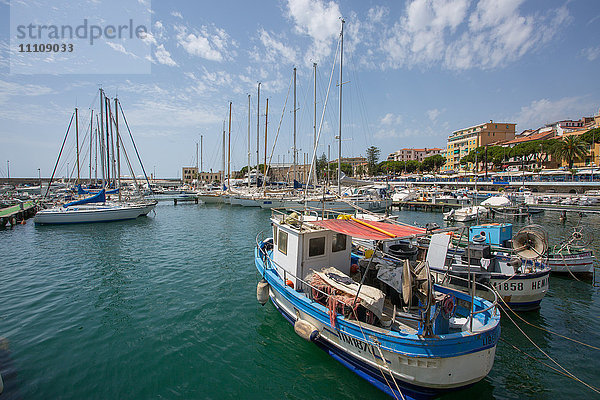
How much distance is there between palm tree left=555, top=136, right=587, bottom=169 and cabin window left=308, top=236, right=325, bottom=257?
81837 millimetres

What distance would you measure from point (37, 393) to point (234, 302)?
6235mm

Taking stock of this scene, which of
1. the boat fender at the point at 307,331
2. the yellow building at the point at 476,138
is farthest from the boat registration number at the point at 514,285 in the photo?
the yellow building at the point at 476,138

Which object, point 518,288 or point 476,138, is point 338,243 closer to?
point 518,288

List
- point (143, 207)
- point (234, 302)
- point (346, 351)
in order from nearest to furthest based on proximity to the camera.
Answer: point (346, 351) < point (234, 302) < point (143, 207)

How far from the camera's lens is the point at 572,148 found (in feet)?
204

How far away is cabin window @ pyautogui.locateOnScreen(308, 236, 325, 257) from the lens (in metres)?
9.35

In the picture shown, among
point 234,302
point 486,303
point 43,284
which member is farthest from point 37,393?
point 486,303

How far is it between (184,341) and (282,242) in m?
4.58

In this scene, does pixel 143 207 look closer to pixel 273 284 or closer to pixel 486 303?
pixel 273 284

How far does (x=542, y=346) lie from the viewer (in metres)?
8.98

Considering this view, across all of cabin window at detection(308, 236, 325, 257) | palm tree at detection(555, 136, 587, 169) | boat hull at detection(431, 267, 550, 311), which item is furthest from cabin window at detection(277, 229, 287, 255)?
palm tree at detection(555, 136, 587, 169)

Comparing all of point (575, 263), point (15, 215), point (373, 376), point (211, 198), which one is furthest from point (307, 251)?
point (211, 198)

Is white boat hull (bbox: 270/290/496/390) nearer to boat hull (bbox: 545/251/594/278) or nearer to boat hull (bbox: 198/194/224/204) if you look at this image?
boat hull (bbox: 545/251/594/278)

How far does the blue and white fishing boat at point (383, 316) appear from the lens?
5.87 metres
